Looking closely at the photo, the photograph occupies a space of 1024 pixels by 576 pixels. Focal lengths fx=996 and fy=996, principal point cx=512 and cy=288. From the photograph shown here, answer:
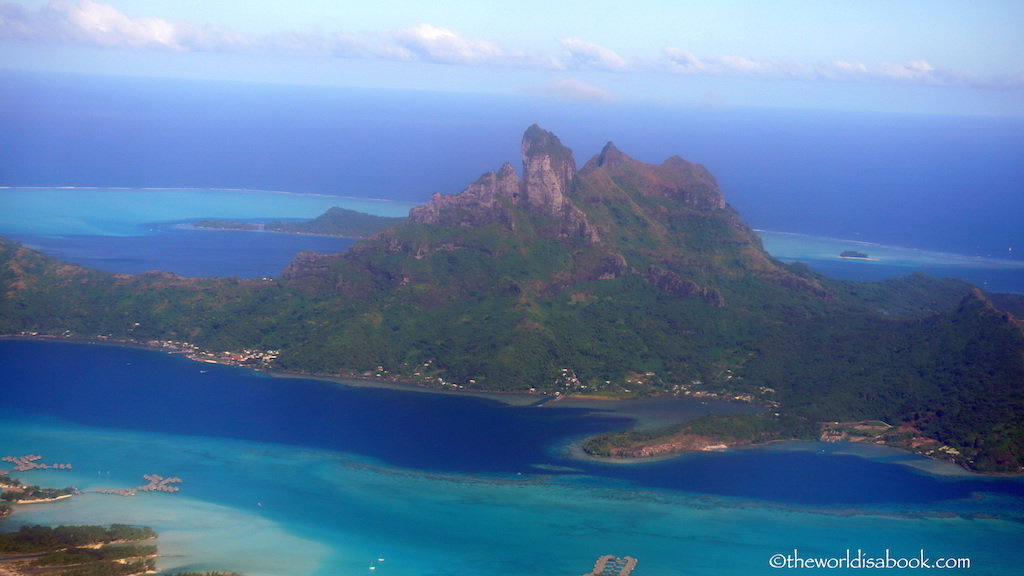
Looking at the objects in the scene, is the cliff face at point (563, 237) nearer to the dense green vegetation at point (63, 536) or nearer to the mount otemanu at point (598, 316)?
the mount otemanu at point (598, 316)

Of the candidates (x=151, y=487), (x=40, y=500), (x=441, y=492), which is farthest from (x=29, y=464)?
(x=441, y=492)

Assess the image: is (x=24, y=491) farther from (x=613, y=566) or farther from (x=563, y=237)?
(x=563, y=237)

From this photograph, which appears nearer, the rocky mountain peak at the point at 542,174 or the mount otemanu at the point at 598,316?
the mount otemanu at the point at 598,316

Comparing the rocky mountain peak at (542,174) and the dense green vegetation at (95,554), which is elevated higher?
the rocky mountain peak at (542,174)

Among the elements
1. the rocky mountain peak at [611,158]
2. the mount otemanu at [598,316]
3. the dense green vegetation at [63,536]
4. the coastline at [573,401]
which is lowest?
the dense green vegetation at [63,536]

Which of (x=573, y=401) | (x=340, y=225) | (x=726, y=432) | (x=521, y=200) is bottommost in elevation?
(x=573, y=401)

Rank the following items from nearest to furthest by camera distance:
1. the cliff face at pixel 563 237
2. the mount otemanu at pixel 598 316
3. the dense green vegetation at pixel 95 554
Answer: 1. the dense green vegetation at pixel 95 554
2. the mount otemanu at pixel 598 316
3. the cliff face at pixel 563 237

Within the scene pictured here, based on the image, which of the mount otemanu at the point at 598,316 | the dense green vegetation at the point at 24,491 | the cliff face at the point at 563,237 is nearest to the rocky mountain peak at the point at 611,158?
the mount otemanu at the point at 598,316
